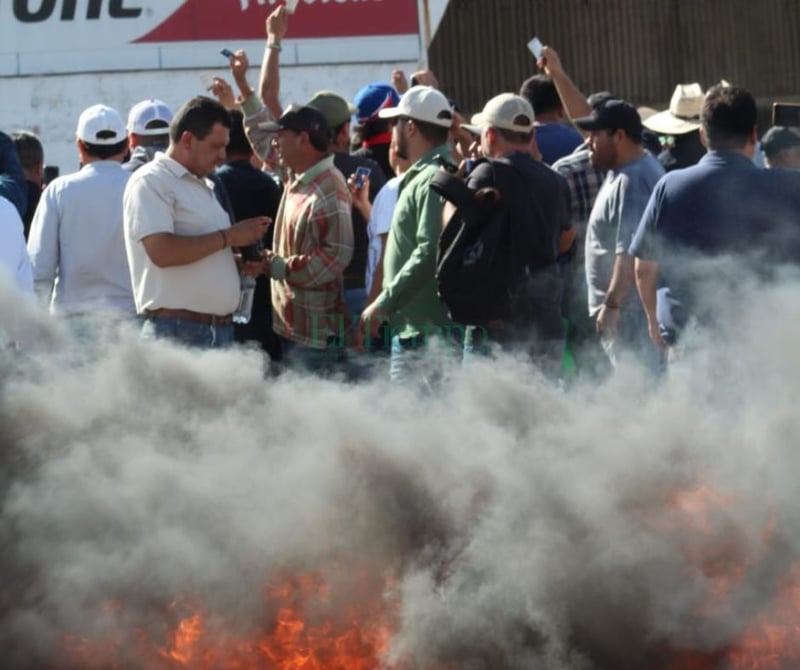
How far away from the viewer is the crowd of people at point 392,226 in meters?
6.24

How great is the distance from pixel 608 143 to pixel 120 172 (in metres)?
2.33

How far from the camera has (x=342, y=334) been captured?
7.09 meters

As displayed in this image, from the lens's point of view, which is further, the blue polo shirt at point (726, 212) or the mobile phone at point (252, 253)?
the mobile phone at point (252, 253)

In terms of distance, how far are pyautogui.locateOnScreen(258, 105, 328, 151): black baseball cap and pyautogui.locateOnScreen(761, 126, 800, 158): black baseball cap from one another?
250cm

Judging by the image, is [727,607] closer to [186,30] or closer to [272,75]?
[272,75]

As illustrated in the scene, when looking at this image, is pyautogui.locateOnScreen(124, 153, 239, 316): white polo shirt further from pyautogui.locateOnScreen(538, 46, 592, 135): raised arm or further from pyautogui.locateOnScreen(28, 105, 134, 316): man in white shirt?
pyautogui.locateOnScreen(538, 46, 592, 135): raised arm

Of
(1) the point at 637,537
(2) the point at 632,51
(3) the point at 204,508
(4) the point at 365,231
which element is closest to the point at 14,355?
(3) the point at 204,508

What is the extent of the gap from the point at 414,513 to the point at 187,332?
2310 millimetres

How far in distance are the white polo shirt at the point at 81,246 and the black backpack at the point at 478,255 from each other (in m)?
1.74

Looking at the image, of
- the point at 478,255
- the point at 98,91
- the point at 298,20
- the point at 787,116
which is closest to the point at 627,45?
the point at 298,20

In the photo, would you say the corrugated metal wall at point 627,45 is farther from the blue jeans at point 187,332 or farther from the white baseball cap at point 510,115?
the blue jeans at point 187,332

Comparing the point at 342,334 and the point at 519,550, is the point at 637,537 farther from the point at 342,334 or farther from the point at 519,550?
the point at 342,334

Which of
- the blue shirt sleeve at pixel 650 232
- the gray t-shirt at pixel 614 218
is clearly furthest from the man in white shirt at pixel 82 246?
the blue shirt sleeve at pixel 650 232

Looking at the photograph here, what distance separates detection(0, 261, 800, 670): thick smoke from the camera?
14.0ft
